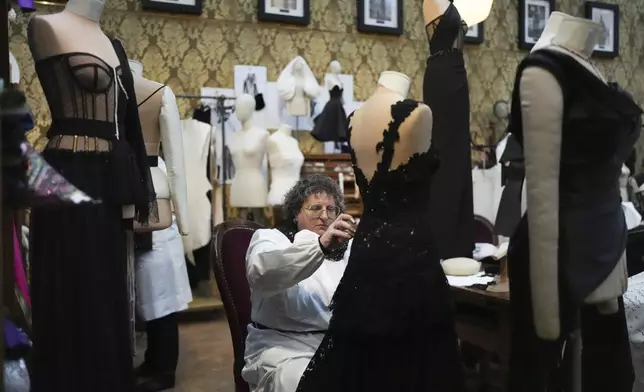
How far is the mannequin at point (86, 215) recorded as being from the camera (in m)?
1.51

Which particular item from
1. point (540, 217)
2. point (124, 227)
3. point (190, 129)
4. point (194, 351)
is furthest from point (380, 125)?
point (190, 129)

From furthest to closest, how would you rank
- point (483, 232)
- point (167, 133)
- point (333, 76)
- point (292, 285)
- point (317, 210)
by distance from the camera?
point (333, 76), point (483, 232), point (167, 133), point (317, 210), point (292, 285)

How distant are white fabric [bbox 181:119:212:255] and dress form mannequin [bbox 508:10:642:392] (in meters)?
3.53

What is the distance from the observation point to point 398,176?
1.57 m

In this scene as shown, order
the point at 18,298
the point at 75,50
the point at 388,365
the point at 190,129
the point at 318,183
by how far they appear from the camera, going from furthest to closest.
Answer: the point at 190,129
the point at 318,183
the point at 75,50
the point at 388,365
the point at 18,298

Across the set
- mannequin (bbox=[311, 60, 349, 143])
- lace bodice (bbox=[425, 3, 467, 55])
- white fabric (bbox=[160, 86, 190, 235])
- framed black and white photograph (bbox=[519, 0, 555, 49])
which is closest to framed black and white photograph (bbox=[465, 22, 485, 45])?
framed black and white photograph (bbox=[519, 0, 555, 49])

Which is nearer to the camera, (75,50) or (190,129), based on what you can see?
(75,50)

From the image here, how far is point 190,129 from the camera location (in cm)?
483

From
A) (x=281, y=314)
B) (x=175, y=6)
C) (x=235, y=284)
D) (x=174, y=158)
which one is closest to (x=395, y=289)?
(x=281, y=314)

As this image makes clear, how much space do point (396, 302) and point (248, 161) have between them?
A: 138 inches

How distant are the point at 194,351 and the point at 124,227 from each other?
252 centimetres

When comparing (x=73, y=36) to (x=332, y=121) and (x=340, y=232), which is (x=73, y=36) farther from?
(x=332, y=121)

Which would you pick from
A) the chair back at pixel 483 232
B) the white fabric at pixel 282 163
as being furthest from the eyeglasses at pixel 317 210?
the white fabric at pixel 282 163

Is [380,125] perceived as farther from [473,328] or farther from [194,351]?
[194,351]
